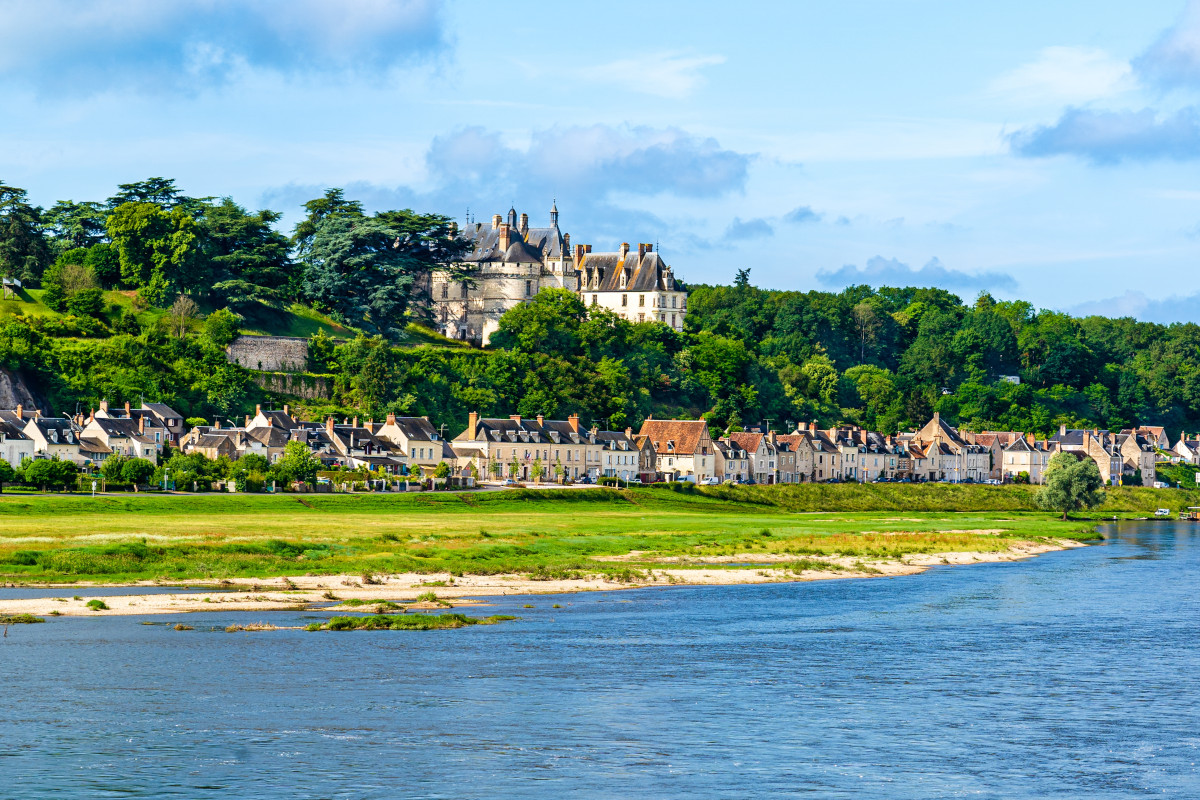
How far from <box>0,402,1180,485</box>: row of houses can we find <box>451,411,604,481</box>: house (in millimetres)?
105

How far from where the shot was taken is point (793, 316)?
191125 mm

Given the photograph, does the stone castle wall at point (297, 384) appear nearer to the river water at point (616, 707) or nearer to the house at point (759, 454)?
the house at point (759, 454)

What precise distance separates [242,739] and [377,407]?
95.1m

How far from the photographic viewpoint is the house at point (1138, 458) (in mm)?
159125

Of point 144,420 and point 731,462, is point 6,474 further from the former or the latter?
point 731,462

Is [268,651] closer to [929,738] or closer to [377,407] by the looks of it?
[929,738]

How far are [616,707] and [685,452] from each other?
97541 mm

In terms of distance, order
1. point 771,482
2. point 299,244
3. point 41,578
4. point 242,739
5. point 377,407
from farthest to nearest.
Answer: point 299,244 → point 771,482 → point 377,407 → point 41,578 → point 242,739

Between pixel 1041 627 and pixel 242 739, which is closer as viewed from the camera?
pixel 242 739

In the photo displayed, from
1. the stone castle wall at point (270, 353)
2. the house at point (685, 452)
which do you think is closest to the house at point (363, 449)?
the stone castle wall at point (270, 353)

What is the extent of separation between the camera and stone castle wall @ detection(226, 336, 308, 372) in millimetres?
125375

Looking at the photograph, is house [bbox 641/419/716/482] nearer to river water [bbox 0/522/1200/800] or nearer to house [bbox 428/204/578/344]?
house [bbox 428/204/578/344]

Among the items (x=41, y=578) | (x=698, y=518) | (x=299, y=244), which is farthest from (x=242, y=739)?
(x=299, y=244)

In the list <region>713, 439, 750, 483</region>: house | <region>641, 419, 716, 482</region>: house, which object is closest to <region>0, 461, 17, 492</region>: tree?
<region>641, 419, 716, 482</region>: house
